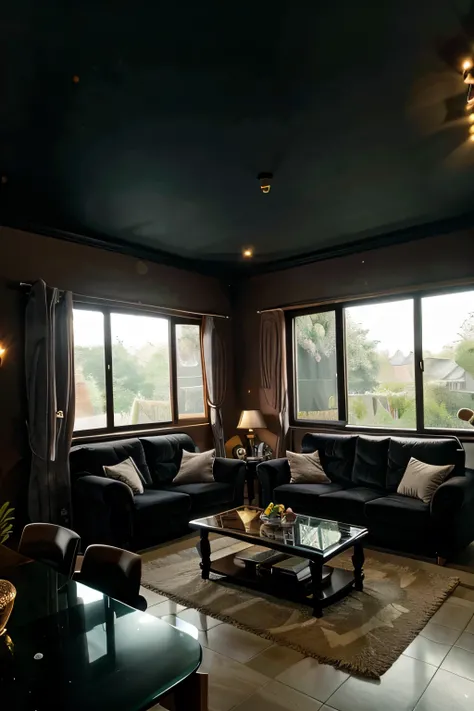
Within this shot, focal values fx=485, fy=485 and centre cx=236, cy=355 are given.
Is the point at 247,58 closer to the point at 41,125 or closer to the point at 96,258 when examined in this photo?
the point at 41,125

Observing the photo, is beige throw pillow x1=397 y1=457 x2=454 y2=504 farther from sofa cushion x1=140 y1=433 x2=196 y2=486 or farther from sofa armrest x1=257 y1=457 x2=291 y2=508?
sofa cushion x1=140 y1=433 x2=196 y2=486

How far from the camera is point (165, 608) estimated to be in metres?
3.18

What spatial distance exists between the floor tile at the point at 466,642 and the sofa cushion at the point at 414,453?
1.72 metres

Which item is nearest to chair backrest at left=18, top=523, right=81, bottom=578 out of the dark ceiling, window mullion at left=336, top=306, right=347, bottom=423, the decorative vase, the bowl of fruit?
the decorative vase

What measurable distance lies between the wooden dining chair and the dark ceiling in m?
2.19

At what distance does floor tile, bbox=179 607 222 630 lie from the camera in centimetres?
296

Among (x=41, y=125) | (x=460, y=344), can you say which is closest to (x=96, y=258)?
(x=41, y=125)

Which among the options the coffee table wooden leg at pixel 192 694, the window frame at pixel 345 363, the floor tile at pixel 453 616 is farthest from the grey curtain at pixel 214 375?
the coffee table wooden leg at pixel 192 694

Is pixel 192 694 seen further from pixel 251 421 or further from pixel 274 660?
pixel 251 421

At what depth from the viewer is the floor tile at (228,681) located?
88.4 inches

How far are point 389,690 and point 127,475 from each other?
9.26 ft

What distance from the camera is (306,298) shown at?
5980 millimetres

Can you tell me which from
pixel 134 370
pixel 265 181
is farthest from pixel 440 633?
pixel 134 370

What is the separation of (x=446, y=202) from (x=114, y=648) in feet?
13.9
